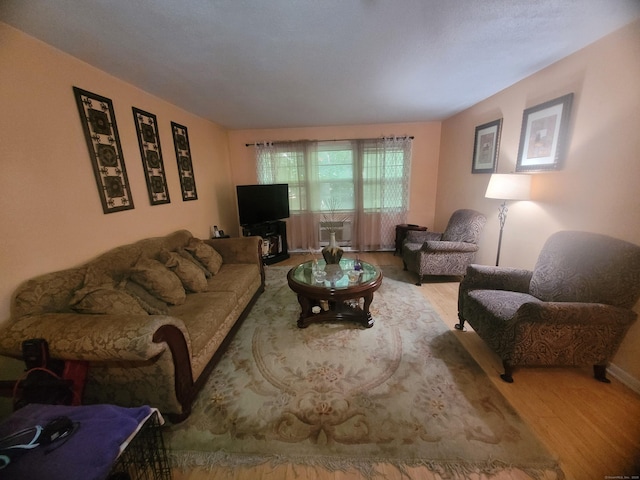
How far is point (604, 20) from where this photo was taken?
5.10 feet

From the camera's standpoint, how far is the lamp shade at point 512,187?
226cm

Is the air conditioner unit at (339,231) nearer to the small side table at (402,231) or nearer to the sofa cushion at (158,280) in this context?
the small side table at (402,231)

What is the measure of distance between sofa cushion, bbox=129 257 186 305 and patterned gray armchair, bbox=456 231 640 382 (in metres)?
2.45

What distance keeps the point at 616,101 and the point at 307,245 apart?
4.08m

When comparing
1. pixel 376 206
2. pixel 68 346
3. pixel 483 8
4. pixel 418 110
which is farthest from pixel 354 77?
pixel 68 346

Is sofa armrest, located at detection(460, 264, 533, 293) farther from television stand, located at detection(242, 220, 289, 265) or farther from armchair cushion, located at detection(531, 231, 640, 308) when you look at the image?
television stand, located at detection(242, 220, 289, 265)

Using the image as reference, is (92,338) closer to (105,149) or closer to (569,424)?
(105,149)

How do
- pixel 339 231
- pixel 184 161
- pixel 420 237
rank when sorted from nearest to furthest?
pixel 184 161 → pixel 420 237 → pixel 339 231

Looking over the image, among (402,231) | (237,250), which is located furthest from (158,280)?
(402,231)

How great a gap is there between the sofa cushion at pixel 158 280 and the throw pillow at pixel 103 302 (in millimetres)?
253

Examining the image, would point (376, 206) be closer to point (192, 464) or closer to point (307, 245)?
point (307, 245)

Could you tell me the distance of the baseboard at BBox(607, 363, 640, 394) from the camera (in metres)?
1.56

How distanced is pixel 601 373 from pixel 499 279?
2.66 feet

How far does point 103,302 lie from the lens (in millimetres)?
1447
